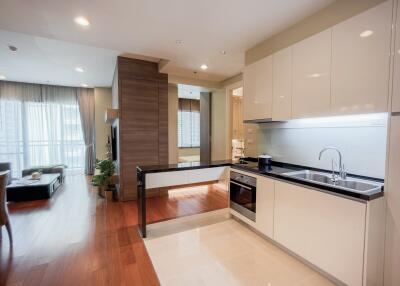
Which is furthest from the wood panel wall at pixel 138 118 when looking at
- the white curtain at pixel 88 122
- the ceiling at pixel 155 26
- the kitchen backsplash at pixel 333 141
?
the white curtain at pixel 88 122

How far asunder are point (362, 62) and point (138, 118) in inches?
139

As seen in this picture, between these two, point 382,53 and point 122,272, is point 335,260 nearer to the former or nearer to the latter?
point 382,53

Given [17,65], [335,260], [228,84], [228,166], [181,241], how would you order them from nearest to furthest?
[335,260], [181,241], [228,166], [17,65], [228,84]

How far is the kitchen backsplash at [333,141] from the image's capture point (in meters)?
1.81

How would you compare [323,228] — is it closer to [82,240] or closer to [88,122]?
[82,240]

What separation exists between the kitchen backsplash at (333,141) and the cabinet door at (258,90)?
0.35 metres

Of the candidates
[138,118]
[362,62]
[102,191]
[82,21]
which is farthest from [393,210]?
[102,191]

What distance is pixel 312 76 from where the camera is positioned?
2.01m

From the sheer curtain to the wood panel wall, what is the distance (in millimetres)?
3606

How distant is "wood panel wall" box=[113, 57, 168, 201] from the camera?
12.5 ft

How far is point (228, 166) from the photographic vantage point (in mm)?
2939

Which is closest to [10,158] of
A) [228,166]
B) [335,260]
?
[228,166]

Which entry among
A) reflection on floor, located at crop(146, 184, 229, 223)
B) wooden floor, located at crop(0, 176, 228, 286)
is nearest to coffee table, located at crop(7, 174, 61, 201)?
wooden floor, located at crop(0, 176, 228, 286)

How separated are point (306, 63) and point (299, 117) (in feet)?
1.91
